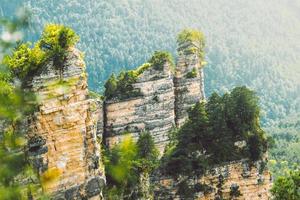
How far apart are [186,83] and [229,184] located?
→ 15297mm

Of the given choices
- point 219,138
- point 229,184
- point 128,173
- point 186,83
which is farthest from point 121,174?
point 186,83

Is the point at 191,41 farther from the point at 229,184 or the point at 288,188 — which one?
the point at 288,188

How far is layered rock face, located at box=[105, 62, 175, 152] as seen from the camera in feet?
140

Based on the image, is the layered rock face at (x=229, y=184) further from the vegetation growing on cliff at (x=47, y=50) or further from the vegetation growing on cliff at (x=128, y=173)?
the vegetation growing on cliff at (x=47, y=50)

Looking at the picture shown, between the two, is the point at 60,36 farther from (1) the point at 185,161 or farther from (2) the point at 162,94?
(2) the point at 162,94

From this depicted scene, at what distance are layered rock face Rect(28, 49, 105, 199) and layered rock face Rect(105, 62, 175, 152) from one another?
1507 centimetres

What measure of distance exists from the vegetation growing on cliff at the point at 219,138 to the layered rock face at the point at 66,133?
23.1ft

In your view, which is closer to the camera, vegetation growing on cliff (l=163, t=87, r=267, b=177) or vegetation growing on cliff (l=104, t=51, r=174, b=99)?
vegetation growing on cliff (l=163, t=87, r=267, b=177)

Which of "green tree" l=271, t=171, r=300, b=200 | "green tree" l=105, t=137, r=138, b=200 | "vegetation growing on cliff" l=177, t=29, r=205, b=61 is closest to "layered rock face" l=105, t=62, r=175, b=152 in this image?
"vegetation growing on cliff" l=177, t=29, r=205, b=61

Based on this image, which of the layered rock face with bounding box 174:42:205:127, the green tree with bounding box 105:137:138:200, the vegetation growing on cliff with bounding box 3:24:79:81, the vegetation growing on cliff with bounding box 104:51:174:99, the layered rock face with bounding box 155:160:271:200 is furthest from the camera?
the layered rock face with bounding box 174:42:205:127

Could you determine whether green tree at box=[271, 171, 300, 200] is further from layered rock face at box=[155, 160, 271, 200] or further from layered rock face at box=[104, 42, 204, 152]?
layered rock face at box=[104, 42, 204, 152]

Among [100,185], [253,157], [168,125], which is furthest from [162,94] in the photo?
[100,185]

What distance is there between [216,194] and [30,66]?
1326 centimetres

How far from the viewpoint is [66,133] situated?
85.9 ft
